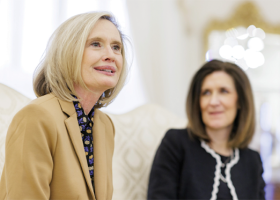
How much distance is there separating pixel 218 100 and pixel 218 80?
124mm

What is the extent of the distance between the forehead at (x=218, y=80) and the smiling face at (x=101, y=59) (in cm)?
85

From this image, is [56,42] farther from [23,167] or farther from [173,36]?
[173,36]

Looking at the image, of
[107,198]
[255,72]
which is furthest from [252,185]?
[255,72]

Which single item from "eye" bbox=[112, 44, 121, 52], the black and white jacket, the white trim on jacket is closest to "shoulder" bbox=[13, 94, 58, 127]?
"eye" bbox=[112, 44, 121, 52]

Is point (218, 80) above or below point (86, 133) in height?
above

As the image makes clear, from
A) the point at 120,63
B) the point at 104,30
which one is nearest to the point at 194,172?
the point at 120,63

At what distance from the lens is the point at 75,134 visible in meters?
0.90

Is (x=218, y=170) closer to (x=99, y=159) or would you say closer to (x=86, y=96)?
(x=99, y=159)

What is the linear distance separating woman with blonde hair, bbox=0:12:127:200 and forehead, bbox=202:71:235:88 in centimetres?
77

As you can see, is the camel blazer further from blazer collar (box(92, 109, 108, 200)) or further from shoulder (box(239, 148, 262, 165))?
shoulder (box(239, 148, 262, 165))

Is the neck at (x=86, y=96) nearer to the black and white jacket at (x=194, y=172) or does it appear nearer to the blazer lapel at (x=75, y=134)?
the blazer lapel at (x=75, y=134)

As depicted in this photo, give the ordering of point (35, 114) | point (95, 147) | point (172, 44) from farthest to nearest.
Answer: point (172, 44) < point (95, 147) < point (35, 114)

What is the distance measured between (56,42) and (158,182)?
3.06ft

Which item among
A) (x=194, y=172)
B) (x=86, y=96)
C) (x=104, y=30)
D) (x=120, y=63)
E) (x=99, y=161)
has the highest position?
(x=104, y=30)
